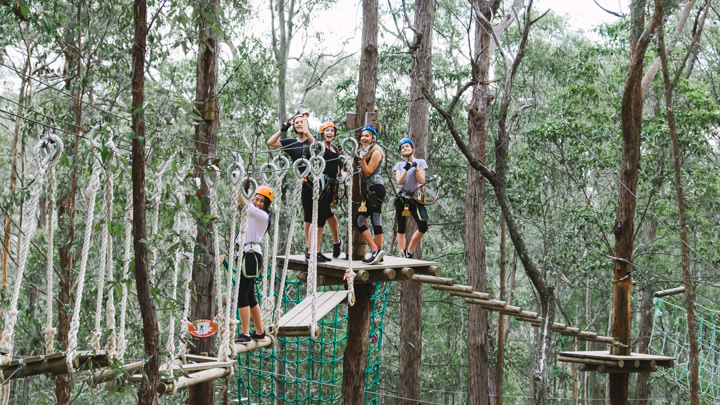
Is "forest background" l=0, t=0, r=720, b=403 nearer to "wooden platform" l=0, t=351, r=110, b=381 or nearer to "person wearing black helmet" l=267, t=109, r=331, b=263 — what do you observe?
"person wearing black helmet" l=267, t=109, r=331, b=263

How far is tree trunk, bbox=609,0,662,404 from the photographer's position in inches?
207

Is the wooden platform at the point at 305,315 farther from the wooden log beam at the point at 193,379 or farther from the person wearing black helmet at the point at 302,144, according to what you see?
the wooden log beam at the point at 193,379

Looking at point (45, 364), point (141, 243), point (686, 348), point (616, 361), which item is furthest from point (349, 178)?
point (686, 348)

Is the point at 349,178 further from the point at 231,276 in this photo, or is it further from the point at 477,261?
the point at 477,261

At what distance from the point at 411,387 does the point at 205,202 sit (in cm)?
587

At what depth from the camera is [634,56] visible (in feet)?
17.2

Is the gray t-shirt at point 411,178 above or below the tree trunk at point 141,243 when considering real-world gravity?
above

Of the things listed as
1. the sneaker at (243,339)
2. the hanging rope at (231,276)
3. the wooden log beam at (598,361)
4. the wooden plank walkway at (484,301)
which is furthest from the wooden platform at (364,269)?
the hanging rope at (231,276)

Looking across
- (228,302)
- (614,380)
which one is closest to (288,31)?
(614,380)

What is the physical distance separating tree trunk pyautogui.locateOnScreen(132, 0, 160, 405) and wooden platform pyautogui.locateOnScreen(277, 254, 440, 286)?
2256 mm

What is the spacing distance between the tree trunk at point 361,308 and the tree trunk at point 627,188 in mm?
1955

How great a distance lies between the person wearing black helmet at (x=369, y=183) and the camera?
4.85 metres

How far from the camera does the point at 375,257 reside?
4.74 meters

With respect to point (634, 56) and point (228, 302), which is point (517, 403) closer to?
point (634, 56)
